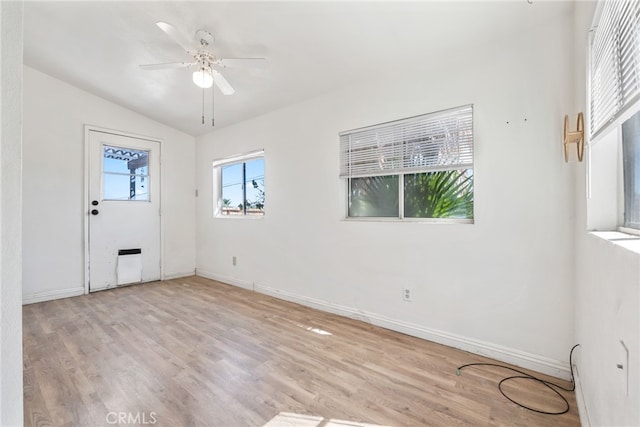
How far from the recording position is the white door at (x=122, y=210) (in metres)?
3.93

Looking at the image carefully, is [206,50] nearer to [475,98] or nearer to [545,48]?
[475,98]

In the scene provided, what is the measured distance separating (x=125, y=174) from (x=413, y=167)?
13.5ft

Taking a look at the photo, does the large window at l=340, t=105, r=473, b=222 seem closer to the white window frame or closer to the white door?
the white window frame

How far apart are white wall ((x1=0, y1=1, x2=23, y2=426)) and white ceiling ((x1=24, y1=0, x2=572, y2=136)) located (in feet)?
6.00

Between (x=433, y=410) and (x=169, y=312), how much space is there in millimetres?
2717

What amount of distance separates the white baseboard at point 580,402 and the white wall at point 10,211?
6.90 ft

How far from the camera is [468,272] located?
2.19 m

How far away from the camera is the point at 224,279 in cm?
438

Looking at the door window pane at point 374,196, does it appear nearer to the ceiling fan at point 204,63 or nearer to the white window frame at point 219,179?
the ceiling fan at point 204,63

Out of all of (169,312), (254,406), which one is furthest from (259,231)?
(254,406)

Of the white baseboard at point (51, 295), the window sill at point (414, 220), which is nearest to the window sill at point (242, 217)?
the window sill at point (414, 220)

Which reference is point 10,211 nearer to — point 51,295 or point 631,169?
point 631,169

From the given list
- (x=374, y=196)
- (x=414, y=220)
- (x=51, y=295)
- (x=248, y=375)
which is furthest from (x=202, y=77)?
(x=51, y=295)

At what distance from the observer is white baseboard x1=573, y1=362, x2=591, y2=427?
4.45 ft
